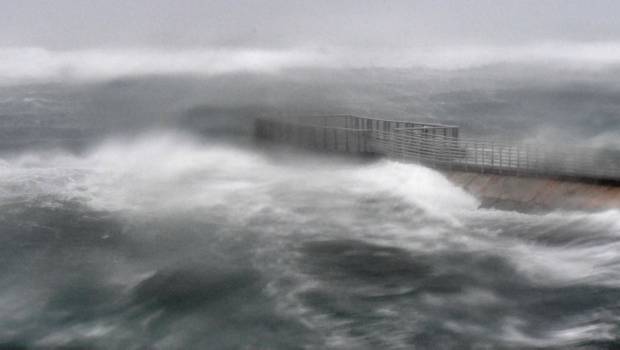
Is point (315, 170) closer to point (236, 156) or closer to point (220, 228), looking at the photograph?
point (236, 156)

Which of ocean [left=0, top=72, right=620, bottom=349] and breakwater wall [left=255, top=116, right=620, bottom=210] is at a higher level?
breakwater wall [left=255, top=116, right=620, bottom=210]

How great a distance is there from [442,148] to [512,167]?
3800mm

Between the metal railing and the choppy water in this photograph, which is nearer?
the choppy water

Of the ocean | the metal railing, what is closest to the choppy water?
the ocean

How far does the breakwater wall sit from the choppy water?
2.32ft

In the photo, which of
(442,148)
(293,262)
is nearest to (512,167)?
(442,148)

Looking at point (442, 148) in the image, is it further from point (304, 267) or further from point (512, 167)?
point (304, 267)

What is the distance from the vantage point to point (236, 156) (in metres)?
42.7

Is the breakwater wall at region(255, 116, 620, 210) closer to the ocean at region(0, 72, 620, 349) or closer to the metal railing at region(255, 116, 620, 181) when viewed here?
the metal railing at region(255, 116, 620, 181)

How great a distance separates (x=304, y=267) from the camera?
2262 centimetres

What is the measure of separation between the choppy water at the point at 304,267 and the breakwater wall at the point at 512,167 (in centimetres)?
71

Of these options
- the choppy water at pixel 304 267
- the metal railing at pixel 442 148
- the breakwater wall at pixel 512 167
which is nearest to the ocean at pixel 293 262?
the choppy water at pixel 304 267

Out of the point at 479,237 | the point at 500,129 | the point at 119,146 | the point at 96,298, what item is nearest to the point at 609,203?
the point at 479,237

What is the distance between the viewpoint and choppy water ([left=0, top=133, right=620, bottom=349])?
706 inches
